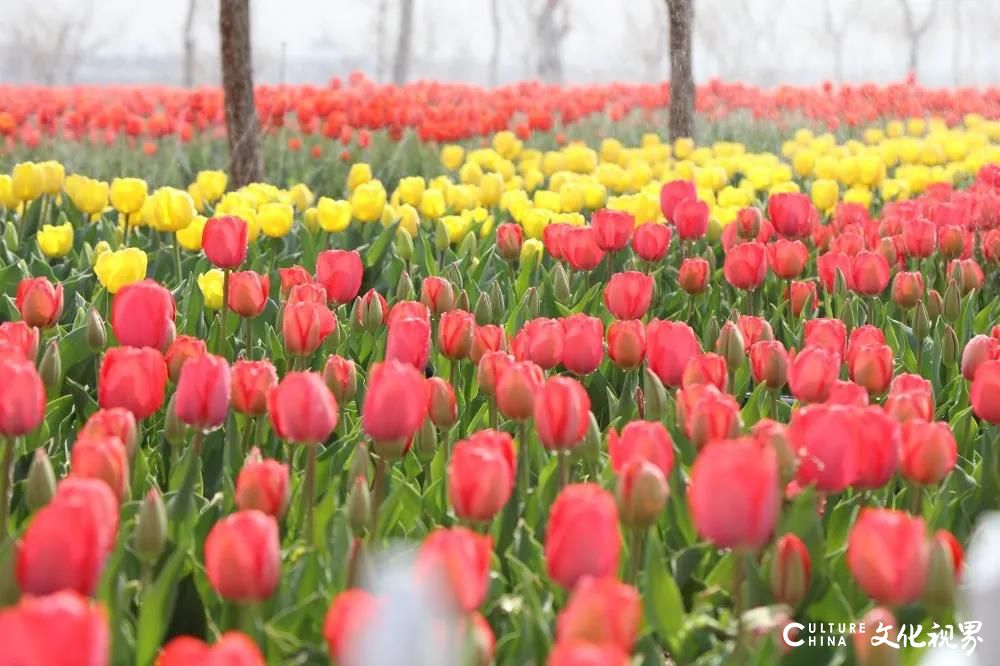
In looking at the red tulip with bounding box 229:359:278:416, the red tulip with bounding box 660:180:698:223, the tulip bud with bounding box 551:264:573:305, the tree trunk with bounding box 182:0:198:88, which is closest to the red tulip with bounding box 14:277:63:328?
the red tulip with bounding box 229:359:278:416

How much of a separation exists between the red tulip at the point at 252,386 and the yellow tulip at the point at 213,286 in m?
0.99

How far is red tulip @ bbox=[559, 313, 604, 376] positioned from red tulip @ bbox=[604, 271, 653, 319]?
393mm

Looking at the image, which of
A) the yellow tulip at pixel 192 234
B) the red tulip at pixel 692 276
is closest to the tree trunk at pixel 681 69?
the yellow tulip at pixel 192 234

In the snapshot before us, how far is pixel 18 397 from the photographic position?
1485 mm

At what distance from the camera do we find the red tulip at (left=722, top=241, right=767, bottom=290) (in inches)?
113

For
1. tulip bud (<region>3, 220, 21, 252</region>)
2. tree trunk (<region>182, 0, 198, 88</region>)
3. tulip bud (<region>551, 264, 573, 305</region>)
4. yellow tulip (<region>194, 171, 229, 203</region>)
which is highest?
tree trunk (<region>182, 0, 198, 88</region>)

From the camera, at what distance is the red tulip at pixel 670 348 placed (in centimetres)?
199

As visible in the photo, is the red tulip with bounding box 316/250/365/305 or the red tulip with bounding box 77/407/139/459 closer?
the red tulip with bounding box 77/407/139/459

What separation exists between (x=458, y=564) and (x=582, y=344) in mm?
1087

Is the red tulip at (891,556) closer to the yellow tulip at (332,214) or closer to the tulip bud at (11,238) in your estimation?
the yellow tulip at (332,214)

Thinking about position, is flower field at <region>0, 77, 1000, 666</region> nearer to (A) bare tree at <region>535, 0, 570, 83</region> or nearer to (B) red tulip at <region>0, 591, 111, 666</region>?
(B) red tulip at <region>0, 591, 111, 666</region>

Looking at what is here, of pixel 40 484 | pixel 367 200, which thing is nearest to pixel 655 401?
pixel 40 484

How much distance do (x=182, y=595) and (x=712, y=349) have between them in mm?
1598

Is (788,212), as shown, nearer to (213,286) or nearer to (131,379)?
(213,286)
